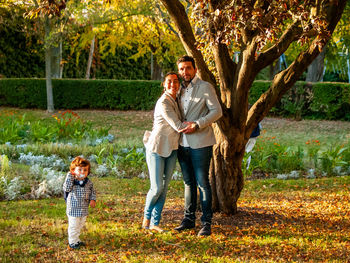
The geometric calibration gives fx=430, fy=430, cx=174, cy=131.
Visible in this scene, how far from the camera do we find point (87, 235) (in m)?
4.27

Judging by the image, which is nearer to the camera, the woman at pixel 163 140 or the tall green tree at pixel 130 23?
the woman at pixel 163 140

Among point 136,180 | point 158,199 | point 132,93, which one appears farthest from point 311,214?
point 132,93

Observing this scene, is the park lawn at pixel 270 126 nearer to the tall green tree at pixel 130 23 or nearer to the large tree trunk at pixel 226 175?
the tall green tree at pixel 130 23

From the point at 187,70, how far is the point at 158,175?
1052 millimetres

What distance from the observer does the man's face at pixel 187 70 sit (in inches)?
163

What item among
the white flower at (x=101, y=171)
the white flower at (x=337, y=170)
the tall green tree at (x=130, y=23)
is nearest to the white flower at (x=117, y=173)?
the white flower at (x=101, y=171)

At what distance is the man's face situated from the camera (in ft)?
13.6

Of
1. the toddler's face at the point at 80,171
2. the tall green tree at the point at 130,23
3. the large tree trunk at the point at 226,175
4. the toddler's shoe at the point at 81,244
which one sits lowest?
the toddler's shoe at the point at 81,244

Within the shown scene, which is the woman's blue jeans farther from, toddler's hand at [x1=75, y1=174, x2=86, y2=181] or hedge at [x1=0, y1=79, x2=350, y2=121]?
hedge at [x1=0, y1=79, x2=350, y2=121]

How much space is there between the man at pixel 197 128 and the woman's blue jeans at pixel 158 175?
14 cm

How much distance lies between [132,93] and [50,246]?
13.3 m

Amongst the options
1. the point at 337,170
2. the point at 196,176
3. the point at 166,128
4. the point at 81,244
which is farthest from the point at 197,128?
the point at 337,170

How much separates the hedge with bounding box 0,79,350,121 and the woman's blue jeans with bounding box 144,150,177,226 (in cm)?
1203

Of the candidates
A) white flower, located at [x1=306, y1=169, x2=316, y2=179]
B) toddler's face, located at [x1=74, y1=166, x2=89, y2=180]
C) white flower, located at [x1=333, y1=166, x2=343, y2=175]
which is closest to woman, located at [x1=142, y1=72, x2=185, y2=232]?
toddler's face, located at [x1=74, y1=166, x2=89, y2=180]
